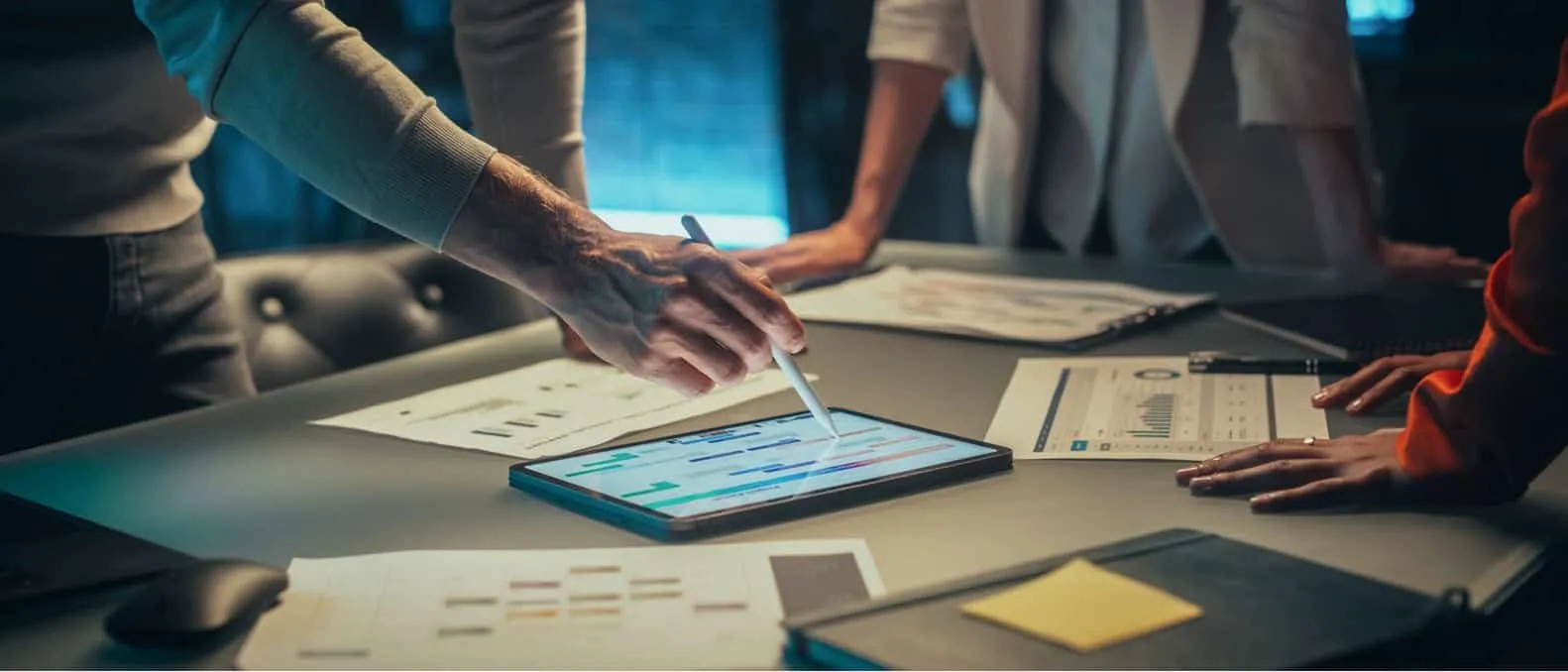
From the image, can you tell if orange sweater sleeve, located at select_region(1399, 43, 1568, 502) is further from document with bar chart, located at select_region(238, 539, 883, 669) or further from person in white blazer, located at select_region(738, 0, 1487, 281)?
person in white blazer, located at select_region(738, 0, 1487, 281)

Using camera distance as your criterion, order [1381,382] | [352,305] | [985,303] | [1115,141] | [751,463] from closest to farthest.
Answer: [751,463], [1381,382], [985,303], [352,305], [1115,141]

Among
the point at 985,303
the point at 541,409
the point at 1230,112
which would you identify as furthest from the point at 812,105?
the point at 541,409

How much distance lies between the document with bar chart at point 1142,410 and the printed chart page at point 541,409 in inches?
8.7

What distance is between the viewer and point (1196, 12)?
5.86ft

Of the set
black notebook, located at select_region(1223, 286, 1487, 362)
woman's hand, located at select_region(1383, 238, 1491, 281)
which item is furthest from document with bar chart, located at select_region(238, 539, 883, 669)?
woman's hand, located at select_region(1383, 238, 1491, 281)

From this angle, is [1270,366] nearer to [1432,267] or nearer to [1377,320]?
[1377,320]

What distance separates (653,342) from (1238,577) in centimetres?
44

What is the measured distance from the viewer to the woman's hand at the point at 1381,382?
1177mm

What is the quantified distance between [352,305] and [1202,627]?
135 cm

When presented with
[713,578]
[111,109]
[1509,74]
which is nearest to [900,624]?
[713,578]

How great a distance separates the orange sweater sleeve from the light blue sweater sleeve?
656mm

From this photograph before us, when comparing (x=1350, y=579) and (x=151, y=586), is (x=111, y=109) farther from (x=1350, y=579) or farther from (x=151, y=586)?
(x=1350, y=579)

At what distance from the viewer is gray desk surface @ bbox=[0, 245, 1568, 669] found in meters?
0.85

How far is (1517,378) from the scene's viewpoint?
926 millimetres
